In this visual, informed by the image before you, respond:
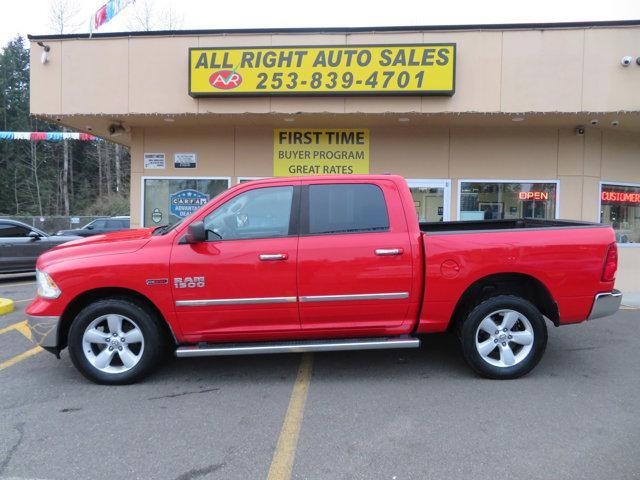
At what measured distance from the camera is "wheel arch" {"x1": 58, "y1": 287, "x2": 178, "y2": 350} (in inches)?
174

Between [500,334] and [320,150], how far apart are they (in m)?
6.18

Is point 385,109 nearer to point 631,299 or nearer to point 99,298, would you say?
point 631,299

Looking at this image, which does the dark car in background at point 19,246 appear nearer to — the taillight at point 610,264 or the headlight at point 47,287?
the headlight at point 47,287

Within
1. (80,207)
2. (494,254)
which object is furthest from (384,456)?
(80,207)

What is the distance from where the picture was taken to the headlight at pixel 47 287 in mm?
4324

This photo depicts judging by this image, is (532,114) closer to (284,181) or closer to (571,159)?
(571,159)

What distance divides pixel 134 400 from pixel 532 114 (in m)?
7.85

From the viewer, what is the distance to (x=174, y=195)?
996 cm

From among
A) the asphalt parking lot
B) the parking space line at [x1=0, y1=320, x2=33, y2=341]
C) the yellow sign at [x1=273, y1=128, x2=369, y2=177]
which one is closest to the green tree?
the yellow sign at [x1=273, y1=128, x2=369, y2=177]

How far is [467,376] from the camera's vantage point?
4727 mm

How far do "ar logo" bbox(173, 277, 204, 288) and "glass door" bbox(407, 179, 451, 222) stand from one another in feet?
20.5

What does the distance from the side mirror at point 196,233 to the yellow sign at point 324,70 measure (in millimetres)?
5002

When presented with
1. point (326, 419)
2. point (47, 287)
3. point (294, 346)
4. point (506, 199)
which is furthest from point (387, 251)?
point (506, 199)

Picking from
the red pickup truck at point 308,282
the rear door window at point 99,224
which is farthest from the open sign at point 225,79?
the rear door window at point 99,224
